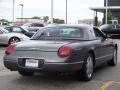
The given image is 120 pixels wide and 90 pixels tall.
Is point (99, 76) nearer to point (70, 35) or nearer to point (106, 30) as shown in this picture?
point (70, 35)

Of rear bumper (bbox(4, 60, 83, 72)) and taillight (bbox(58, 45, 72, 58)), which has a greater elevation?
taillight (bbox(58, 45, 72, 58))

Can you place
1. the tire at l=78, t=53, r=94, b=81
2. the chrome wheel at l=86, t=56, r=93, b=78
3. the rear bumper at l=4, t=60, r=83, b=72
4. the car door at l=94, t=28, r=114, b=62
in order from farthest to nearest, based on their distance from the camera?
1. the car door at l=94, t=28, r=114, b=62
2. the chrome wheel at l=86, t=56, r=93, b=78
3. the tire at l=78, t=53, r=94, b=81
4. the rear bumper at l=4, t=60, r=83, b=72

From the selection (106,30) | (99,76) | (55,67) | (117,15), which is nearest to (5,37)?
(99,76)

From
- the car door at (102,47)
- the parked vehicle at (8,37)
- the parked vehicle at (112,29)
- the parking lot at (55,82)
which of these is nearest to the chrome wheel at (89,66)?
the parking lot at (55,82)

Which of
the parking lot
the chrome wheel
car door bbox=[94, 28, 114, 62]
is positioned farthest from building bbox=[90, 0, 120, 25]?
the chrome wheel

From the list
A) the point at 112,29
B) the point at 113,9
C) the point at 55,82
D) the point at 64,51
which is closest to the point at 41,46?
the point at 64,51

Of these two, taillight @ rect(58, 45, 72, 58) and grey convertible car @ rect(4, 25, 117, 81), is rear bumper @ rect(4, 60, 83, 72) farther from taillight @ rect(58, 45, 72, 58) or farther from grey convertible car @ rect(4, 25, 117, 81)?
taillight @ rect(58, 45, 72, 58)

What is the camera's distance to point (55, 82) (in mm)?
8375

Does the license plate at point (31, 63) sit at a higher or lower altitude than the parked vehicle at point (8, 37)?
lower

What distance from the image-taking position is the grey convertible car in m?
7.82

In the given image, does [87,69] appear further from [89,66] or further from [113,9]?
[113,9]

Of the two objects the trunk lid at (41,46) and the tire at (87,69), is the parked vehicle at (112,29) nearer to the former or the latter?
the tire at (87,69)

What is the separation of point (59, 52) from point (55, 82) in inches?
34.2

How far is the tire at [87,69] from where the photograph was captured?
8.42 m
